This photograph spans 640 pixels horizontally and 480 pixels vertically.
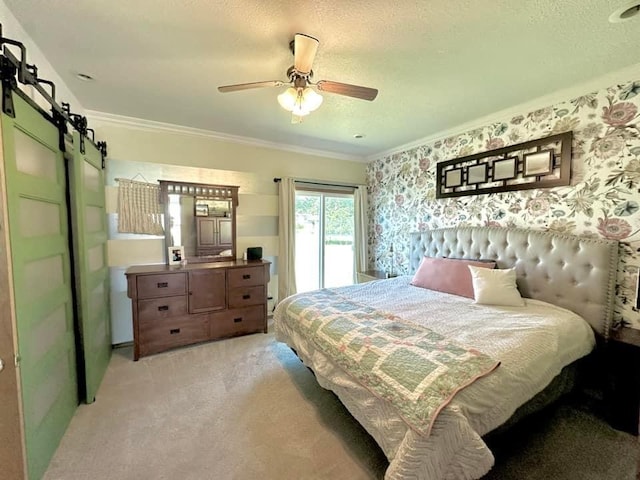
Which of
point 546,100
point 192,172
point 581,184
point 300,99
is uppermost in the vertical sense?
point 546,100

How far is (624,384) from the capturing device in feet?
5.77

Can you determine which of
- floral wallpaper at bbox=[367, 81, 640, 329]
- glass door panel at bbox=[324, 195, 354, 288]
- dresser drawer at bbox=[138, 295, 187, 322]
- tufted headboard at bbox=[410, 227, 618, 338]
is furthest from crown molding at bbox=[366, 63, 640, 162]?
dresser drawer at bbox=[138, 295, 187, 322]

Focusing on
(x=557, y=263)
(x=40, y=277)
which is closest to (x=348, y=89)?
(x=40, y=277)

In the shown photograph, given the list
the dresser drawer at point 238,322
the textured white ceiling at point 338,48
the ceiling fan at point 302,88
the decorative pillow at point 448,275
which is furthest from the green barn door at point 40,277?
the decorative pillow at point 448,275

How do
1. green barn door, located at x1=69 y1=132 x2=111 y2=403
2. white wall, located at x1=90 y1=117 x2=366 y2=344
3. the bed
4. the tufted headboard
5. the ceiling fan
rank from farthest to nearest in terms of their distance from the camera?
1. white wall, located at x1=90 y1=117 x2=366 y2=344
2. the tufted headboard
3. green barn door, located at x1=69 y1=132 x2=111 y2=403
4. the ceiling fan
5. the bed

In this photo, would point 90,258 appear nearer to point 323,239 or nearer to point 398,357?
point 398,357

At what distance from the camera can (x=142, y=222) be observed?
10.0 feet

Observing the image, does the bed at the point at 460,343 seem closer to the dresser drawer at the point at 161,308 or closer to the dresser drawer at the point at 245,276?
the dresser drawer at the point at 245,276

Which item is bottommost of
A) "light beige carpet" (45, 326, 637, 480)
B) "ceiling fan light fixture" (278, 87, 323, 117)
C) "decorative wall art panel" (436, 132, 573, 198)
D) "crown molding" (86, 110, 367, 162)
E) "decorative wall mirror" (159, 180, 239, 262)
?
"light beige carpet" (45, 326, 637, 480)

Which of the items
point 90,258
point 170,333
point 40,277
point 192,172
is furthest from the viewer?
point 192,172

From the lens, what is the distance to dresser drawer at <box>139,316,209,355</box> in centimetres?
272

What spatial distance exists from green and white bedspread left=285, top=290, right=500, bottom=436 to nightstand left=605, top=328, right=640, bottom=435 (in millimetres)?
1214

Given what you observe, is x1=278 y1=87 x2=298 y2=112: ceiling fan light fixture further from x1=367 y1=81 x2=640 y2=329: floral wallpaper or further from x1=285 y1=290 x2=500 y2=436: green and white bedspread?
x1=367 y1=81 x2=640 y2=329: floral wallpaper

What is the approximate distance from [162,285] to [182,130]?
185 cm
